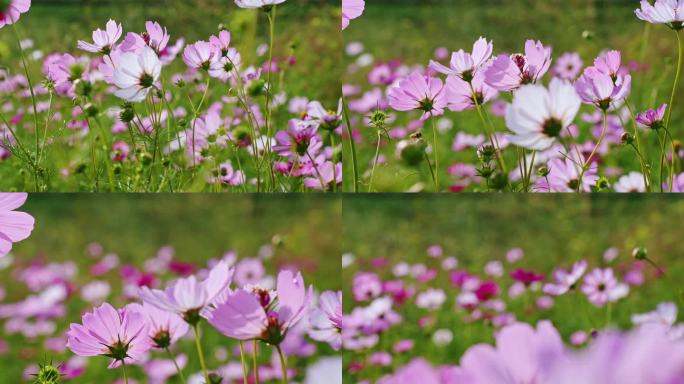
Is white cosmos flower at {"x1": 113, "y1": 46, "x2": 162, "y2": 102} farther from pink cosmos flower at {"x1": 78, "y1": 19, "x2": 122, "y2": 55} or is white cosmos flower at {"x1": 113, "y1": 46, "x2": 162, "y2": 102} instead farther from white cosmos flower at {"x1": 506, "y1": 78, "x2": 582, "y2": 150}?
white cosmos flower at {"x1": 506, "y1": 78, "x2": 582, "y2": 150}

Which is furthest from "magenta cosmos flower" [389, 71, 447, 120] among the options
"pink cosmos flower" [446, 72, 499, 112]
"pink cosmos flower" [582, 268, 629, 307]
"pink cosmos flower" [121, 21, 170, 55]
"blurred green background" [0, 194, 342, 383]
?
"blurred green background" [0, 194, 342, 383]

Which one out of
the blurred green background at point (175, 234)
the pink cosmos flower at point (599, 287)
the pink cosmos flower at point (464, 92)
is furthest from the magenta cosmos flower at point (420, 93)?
the blurred green background at point (175, 234)

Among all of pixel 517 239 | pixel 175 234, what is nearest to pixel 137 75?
pixel 517 239

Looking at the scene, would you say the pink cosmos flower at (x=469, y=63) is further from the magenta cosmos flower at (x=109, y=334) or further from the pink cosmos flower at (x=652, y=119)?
the magenta cosmos flower at (x=109, y=334)

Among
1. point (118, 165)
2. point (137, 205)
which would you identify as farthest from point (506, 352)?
point (137, 205)

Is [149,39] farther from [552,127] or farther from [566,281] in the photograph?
[566,281]
